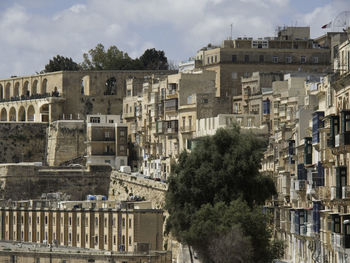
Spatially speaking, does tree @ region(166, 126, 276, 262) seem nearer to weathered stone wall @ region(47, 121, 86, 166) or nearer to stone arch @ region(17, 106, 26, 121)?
weathered stone wall @ region(47, 121, 86, 166)

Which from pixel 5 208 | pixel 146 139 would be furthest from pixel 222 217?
pixel 146 139

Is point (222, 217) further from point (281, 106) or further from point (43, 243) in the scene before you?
point (43, 243)

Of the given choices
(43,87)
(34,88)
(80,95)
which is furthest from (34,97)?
(34,88)

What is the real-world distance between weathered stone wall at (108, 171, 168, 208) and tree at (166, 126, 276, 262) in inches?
923

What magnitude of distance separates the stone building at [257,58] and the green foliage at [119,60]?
19.0 m

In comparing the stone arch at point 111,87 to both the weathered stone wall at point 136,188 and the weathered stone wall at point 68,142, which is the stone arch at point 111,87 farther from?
the weathered stone wall at point 136,188

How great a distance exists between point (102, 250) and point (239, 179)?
23.5 m

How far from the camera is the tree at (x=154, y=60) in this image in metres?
130

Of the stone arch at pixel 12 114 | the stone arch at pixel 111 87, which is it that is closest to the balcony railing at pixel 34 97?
the stone arch at pixel 12 114

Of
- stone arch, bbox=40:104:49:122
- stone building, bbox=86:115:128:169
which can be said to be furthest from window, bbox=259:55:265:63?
stone arch, bbox=40:104:49:122

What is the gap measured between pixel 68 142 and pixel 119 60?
17481mm

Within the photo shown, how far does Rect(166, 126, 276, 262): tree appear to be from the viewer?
61.0 meters

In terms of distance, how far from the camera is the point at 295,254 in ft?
205

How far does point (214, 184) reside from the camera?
208 feet
